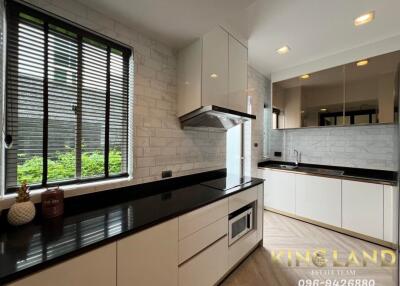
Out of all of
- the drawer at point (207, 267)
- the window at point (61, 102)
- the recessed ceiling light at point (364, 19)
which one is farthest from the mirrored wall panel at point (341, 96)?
the window at point (61, 102)

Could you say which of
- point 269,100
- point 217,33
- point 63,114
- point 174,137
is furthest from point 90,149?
point 269,100

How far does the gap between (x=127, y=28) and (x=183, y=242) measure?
181 cm

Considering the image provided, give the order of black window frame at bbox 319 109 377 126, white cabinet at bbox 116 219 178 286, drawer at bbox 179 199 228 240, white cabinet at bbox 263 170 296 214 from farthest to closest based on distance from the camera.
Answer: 1. white cabinet at bbox 263 170 296 214
2. black window frame at bbox 319 109 377 126
3. drawer at bbox 179 199 228 240
4. white cabinet at bbox 116 219 178 286

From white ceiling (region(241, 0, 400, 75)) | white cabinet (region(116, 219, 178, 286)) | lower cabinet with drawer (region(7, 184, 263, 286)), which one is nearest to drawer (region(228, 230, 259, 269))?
lower cabinet with drawer (region(7, 184, 263, 286))

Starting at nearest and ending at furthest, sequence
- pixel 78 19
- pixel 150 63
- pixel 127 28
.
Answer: pixel 78 19
pixel 127 28
pixel 150 63

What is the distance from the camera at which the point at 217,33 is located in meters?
1.85

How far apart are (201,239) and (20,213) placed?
1.15 m

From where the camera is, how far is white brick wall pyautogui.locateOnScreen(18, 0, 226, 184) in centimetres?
148

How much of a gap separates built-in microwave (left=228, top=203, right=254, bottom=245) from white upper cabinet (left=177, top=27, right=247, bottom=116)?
3.73 ft

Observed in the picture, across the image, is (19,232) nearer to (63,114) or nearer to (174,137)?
(63,114)

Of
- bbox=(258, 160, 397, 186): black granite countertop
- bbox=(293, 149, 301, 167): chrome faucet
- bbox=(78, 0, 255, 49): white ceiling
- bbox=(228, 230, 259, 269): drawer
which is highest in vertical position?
bbox=(78, 0, 255, 49): white ceiling

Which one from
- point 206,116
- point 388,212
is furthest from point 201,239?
point 388,212

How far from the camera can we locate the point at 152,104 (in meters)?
1.76

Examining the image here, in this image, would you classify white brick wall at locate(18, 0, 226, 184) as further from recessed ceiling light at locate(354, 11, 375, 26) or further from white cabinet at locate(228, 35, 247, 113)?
recessed ceiling light at locate(354, 11, 375, 26)
